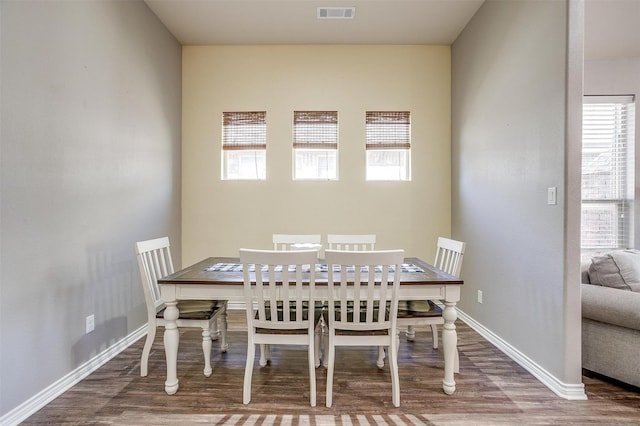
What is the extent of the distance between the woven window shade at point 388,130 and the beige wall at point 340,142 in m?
0.09

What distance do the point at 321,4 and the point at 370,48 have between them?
877mm

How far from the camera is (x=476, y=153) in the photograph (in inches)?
117

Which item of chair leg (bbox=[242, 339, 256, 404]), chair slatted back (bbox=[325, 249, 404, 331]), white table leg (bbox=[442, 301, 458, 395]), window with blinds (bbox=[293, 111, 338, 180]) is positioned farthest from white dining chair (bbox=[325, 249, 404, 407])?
window with blinds (bbox=[293, 111, 338, 180])

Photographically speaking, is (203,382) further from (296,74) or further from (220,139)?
(296,74)

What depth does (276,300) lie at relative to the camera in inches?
71.2

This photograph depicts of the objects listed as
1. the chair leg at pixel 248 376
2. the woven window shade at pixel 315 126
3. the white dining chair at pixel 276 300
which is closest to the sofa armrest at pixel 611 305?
the white dining chair at pixel 276 300

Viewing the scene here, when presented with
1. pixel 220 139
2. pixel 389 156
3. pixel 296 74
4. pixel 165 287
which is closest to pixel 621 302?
pixel 389 156

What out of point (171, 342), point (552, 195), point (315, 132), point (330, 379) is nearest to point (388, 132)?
point (315, 132)

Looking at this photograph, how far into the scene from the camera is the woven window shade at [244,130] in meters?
3.54

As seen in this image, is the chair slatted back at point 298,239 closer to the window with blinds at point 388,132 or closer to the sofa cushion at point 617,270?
the window with blinds at point 388,132

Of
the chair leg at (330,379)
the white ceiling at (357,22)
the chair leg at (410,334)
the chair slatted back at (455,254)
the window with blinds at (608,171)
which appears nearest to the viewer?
the chair leg at (330,379)

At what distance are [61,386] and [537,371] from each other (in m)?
3.11

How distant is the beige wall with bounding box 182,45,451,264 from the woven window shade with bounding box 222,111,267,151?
7cm

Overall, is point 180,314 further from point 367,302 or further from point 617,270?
point 617,270
